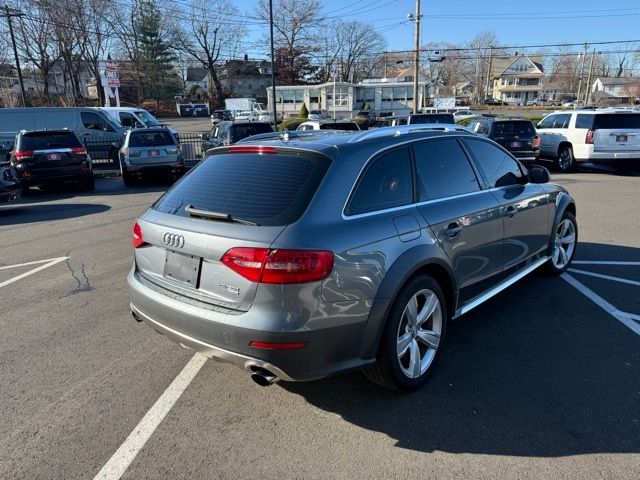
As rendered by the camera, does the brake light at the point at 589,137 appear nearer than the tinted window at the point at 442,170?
No

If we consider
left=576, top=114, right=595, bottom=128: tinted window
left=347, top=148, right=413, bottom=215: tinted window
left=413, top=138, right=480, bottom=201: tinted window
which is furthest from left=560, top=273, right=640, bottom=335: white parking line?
left=576, top=114, right=595, bottom=128: tinted window

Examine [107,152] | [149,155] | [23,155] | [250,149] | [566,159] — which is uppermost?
[250,149]

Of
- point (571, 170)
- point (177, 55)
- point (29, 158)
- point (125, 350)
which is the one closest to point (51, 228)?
point (29, 158)

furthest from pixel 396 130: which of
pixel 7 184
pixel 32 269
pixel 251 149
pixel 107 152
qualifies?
pixel 107 152

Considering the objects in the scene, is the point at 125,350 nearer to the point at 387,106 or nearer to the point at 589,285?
the point at 589,285

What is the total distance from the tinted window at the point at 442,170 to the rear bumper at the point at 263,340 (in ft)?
4.13

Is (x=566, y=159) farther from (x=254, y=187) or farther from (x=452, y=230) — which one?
(x=254, y=187)

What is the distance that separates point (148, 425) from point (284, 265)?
1.39m

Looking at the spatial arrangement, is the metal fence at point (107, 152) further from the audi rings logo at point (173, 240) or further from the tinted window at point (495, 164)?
the audi rings logo at point (173, 240)

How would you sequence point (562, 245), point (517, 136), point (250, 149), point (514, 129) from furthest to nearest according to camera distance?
1. point (514, 129)
2. point (517, 136)
3. point (562, 245)
4. point (250, 149)

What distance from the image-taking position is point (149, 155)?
43.8 ft

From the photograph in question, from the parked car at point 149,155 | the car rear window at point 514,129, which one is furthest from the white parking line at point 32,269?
the car rear window at point 514,129

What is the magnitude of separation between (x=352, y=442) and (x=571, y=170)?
15.9 m

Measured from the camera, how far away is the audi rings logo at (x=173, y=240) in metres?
2.91
